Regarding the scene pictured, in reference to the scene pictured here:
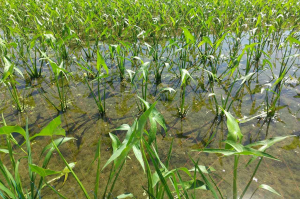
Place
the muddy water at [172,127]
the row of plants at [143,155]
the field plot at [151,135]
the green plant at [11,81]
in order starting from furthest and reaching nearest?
1. the green plant at [11,81]
2. the muddy water at [172,127]
3. the field plot at [151,135]
4. the row of plants at [143,155]

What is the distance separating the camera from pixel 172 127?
5.54 feet

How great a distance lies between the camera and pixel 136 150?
2.27ft

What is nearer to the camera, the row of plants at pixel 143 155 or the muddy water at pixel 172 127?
the row of plants at pixel 143 155

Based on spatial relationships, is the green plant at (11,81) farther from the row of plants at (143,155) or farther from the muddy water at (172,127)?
the row of plants at (143,155)

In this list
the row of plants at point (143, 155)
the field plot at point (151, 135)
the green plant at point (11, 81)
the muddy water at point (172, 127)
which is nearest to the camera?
the row of plants at point (143, 155)

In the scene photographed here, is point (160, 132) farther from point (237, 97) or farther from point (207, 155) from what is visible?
point (237, 97)

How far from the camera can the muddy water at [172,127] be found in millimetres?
1229

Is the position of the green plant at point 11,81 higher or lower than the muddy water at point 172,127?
higher

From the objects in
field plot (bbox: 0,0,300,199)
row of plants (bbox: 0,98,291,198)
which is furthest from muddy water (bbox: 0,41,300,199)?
row of plants (bbox: 0,98,291,198)

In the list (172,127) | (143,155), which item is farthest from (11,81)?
(143,155)

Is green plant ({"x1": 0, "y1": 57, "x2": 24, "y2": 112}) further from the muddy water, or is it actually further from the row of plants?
the row of plants

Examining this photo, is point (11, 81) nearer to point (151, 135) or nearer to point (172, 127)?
point (172, 127)

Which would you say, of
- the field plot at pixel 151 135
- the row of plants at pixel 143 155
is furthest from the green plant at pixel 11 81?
the row of plants at pixel 143 155

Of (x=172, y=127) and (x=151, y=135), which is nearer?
(x=151, y=135)
